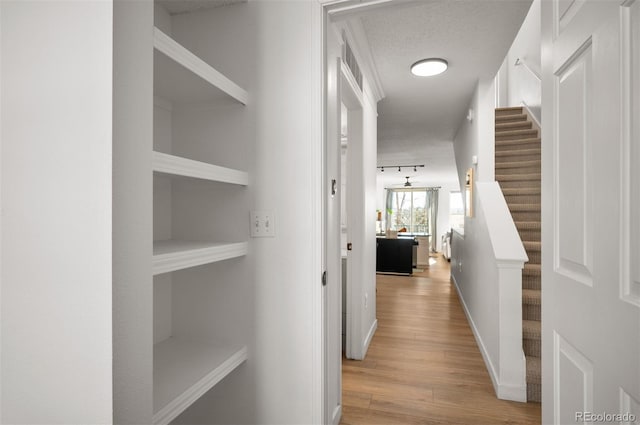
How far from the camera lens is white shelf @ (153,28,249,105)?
3.53 ft

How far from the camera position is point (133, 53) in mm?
852

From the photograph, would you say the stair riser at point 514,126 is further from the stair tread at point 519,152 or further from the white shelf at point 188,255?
the white shelf at point 188,255

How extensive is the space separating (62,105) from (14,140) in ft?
0.45

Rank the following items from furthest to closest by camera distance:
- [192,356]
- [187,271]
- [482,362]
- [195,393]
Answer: [482,362] < [187,271] < [192,356] < [195,393]

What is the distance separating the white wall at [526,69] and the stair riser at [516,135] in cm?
23

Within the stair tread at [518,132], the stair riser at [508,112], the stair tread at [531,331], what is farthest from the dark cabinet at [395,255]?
the stair tread at [531,331]

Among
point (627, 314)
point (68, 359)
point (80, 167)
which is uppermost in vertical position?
point (80, 167)

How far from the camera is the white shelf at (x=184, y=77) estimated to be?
1075 millimetres

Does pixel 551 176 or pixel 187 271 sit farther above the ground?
pixel 551 176

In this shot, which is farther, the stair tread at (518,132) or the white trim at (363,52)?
the stair tread at (518,132)

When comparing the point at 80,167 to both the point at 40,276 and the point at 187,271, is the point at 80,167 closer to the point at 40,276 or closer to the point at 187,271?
the point at 40,276

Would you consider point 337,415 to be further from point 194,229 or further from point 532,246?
point 532,246

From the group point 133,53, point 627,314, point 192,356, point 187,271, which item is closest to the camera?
point 627,314

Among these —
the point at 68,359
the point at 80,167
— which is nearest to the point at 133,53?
the point at 80,167
